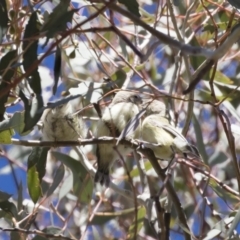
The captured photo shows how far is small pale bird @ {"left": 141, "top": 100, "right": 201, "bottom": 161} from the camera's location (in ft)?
7.37

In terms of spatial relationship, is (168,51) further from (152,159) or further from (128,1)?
(128,1)

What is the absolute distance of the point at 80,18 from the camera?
219cm

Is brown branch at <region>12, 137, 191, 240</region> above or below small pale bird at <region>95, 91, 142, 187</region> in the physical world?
above

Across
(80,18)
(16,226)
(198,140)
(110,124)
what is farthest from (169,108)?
(16,226)

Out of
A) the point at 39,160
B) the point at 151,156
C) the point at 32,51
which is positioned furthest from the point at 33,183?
the point at 32,51

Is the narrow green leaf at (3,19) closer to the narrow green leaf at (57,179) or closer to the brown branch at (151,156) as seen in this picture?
the brown branch at (151,156)

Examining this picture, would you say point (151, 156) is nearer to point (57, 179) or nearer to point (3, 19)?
point (57, 179)

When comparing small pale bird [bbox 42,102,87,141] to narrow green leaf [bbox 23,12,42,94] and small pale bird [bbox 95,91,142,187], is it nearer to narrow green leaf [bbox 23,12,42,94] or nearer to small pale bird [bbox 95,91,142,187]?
small pale bird [bbox 95,91,142,187]

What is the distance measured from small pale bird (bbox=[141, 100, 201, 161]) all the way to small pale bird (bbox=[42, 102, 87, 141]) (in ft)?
0.78

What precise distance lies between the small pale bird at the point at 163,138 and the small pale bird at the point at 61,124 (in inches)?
9.3

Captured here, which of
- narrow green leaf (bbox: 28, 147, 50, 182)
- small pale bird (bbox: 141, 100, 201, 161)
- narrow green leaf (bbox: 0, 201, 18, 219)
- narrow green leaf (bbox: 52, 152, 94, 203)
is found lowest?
narrow green leaf (bbox: 52, 152, 94, 203)

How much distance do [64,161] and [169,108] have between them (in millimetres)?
545

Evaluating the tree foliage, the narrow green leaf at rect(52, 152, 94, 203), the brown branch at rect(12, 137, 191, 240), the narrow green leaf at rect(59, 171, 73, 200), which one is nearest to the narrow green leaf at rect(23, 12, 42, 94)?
the tree foliage

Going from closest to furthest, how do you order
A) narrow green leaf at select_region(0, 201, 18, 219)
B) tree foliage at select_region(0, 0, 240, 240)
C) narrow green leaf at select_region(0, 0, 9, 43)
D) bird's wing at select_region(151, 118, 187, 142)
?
tree foliage at select_region(0, 0, 240, 240) → narrow green leaf at select_region(0, 0, 9, 43) → narrow green leaf at select_region(0, 201, 18, 219) → bird's wing at select_region(151, 118, 187, 142)
